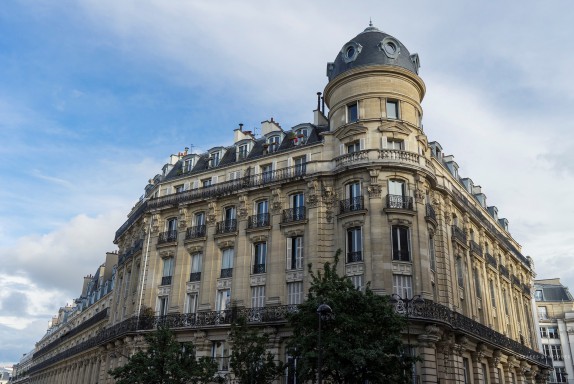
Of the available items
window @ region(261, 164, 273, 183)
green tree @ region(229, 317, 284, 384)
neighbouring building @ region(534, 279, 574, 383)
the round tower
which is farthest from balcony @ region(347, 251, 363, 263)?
neighbouring building @ region(534, 279, 574, 383)

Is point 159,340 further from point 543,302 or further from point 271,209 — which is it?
point 543,302

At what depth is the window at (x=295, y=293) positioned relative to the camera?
26.8m

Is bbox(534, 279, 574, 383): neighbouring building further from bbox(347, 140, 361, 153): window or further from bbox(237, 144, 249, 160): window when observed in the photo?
bbox(237, 144, 249, 160): window

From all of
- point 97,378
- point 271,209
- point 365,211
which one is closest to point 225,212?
point 271,209

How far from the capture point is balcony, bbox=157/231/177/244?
107ft

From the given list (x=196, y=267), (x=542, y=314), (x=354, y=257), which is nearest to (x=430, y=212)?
(x=354, y=257)

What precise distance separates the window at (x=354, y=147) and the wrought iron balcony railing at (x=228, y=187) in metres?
2.56

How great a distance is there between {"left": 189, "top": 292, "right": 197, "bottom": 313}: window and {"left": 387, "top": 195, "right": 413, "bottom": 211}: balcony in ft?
41.1

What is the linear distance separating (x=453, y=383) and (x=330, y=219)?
9844mm

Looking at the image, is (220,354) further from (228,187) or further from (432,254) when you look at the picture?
(432,254)

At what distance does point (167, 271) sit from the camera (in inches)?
1278

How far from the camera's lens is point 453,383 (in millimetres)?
25359

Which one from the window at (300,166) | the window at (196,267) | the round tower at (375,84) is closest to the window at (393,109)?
the round tower at (375,84)

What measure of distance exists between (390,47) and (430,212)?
9435mm
